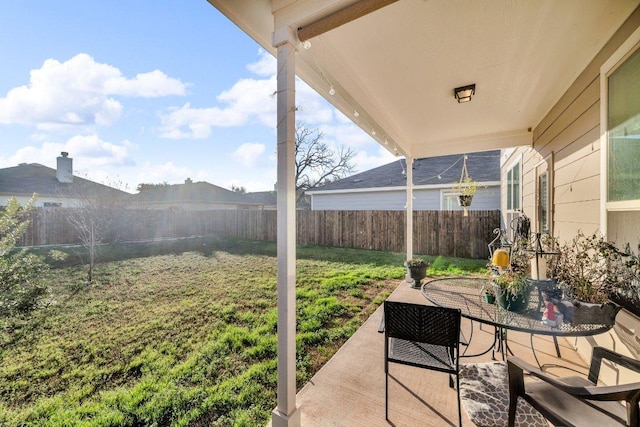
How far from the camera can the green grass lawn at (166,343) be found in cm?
182

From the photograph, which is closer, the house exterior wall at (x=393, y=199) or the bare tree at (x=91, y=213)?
the bare tree at (x=91, y=213)

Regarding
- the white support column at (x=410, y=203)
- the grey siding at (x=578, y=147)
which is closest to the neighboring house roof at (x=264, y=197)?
the white support column at (x=410, y=203)

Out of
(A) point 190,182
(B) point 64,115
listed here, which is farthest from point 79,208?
(A) point 190,182

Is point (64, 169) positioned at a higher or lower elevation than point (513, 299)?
higher

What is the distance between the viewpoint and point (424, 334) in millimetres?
1688

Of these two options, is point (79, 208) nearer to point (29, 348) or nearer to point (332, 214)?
point (29, 348)

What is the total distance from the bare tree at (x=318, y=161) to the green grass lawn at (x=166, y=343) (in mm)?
10938

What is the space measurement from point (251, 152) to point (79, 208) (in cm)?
621

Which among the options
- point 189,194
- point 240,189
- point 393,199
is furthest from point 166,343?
point 240,189

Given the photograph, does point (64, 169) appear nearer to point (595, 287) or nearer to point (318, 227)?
point (318, 227)

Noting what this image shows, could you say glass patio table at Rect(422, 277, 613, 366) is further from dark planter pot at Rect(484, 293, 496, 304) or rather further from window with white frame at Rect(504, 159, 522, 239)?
window with white frame at Rect(504, 159, 522, 239)

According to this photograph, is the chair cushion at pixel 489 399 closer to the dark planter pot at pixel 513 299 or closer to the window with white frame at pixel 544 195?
the dark planter pot at pixel 513 299

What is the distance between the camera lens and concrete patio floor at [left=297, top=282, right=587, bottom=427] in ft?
5.41

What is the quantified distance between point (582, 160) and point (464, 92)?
3.99ft
